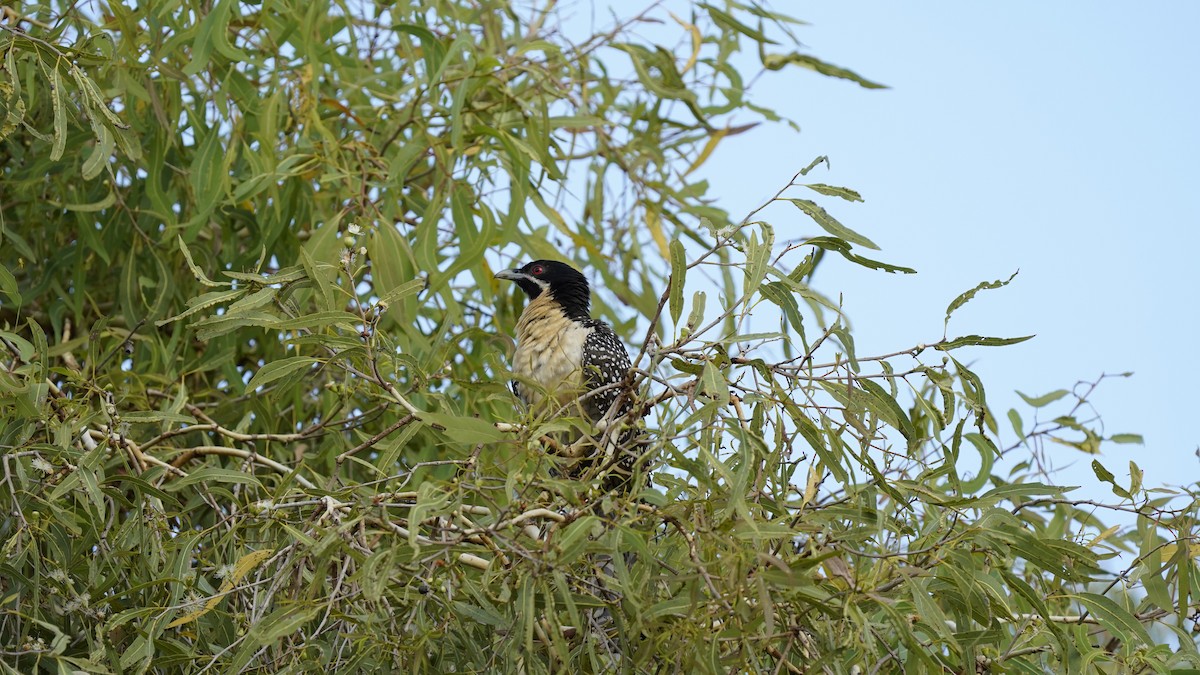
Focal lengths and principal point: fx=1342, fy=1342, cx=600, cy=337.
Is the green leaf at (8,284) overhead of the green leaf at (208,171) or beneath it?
beneath

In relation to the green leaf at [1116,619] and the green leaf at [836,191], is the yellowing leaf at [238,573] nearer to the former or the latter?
the green leaf at [836,191]

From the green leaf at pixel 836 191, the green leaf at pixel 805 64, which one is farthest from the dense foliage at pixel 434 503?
the green leaf at pixel 805 64

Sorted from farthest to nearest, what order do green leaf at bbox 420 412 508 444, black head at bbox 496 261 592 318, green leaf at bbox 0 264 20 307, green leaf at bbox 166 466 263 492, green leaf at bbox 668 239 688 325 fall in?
black head at bbox 496 261 592 318, green leaf at bbox 0 264 20 307, green leaf at bbox 166 466 263 492, green leaf at bbox 668 239 688 325, green leaf at bbox 420 412 508 444

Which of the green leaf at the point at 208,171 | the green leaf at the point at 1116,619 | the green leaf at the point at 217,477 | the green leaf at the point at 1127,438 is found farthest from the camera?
the green leaf at the point at 1127,438

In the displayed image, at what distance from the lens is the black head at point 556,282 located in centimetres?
475

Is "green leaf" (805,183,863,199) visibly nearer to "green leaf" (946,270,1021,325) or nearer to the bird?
"green leaf" (946,270,1021,325)

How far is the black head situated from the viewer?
187 inches

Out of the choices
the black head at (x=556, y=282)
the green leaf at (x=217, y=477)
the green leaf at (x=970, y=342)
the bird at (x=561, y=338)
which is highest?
the black head at (x=556, y=282)

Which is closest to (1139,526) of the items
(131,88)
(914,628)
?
(914,628)

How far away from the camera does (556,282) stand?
190 inches

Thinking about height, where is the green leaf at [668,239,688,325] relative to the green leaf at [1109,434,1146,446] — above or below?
below

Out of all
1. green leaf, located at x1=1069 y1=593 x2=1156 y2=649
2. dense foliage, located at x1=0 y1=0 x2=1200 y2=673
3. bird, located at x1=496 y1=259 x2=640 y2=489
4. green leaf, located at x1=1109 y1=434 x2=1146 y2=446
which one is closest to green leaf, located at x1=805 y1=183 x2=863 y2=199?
dense foliage, located at x1=0 y1=0 x2=1200 y2=673

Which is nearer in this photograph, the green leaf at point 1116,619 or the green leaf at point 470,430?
the green leaf at point 470,430

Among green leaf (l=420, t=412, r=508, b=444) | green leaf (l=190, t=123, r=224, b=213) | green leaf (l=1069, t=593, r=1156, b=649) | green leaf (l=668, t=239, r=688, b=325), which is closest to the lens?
green leaf (l=420, t=412, r=508, b=444)
